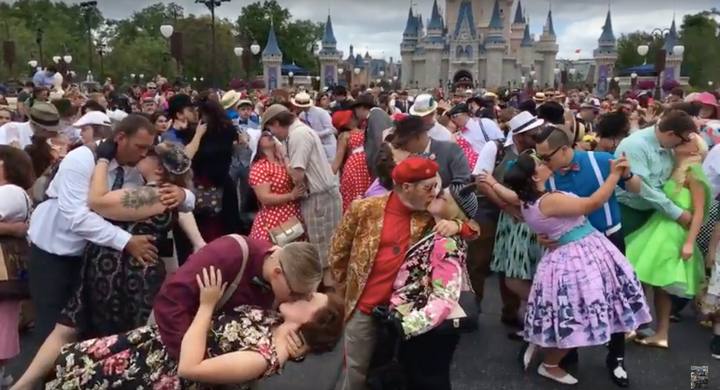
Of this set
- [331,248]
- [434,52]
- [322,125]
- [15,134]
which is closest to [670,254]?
[331,248]

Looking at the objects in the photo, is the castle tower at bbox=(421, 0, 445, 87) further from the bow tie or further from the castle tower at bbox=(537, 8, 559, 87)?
the bow tie

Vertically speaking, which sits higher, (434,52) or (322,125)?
(434,52)

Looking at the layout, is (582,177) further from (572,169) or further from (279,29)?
(279,29)

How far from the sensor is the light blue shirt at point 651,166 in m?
4.76

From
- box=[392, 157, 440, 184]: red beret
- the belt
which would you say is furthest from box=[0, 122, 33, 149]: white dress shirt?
the belt

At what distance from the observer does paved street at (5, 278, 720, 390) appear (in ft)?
14.9

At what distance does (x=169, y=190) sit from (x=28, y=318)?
2724 mm

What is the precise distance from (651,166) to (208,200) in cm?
323

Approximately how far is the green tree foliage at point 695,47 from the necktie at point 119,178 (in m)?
44.7

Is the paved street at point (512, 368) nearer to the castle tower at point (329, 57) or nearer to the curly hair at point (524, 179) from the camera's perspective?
the curly hair at point (524, 179)

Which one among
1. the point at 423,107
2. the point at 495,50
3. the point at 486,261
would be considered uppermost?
the point at 495,50

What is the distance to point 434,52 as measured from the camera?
85812 mm

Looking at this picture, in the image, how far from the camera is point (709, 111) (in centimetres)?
744

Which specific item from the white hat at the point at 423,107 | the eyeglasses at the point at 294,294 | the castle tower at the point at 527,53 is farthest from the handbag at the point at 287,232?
the castle tower at the point at 527,53
